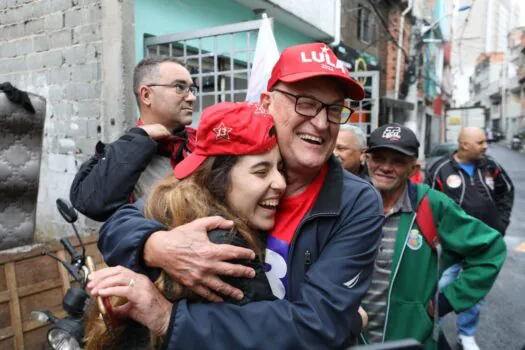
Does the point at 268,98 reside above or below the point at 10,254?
above

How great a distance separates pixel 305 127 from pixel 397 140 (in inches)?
45.2

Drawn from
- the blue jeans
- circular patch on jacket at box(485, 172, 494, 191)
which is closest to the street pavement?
the blue jeans

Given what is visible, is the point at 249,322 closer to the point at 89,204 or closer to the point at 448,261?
the point at 89,204

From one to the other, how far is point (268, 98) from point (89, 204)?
112 cm

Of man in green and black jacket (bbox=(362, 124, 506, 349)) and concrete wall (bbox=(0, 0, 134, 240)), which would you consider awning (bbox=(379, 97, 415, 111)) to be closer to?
concrete wall (bbox=(0, 0, 134, 240))

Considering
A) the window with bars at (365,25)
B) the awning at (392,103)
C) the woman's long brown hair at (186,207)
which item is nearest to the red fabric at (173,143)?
the woman's long brown hair at (186,207)

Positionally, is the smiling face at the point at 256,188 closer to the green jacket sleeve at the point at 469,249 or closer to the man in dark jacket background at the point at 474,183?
the green jacket sleeve at the point at 469,249

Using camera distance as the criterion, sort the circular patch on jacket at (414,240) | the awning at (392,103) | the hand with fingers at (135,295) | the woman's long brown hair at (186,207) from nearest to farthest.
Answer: the hand with fingers at (135,295) → the woman's long brown hair at (186,207) → the circular patch on jacket at (414,240) → the awning at (392,103)

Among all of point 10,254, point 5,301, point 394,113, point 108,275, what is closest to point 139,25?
point 10,254

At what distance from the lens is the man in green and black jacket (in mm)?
2115

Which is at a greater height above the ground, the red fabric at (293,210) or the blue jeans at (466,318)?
the red fabric at (293,210)

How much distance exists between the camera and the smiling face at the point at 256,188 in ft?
4.24

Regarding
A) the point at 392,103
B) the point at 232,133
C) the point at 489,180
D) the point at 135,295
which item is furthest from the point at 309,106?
the point at 392,103

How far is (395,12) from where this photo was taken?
16.2 meters
